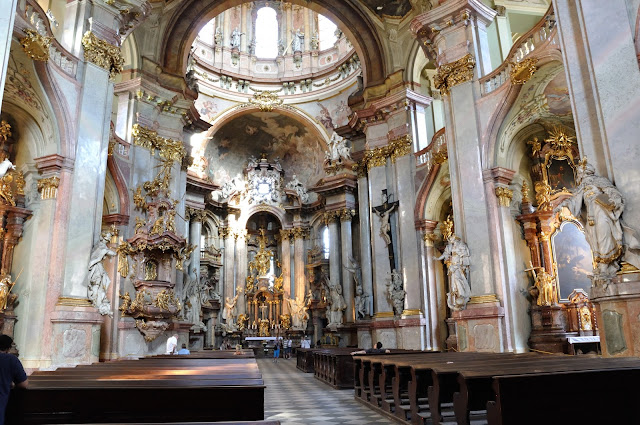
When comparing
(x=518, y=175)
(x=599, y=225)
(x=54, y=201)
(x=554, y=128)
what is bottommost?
(x=599, y=225)

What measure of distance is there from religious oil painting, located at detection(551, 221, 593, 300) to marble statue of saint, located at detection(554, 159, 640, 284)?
16.6 feet

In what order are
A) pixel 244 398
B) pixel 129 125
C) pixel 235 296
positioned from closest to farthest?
pixel 244 398
pixel 129 125
pixel 235 296

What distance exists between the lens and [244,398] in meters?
3.57

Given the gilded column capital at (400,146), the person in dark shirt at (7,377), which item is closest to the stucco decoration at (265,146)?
the gilded column capital at (400,146)

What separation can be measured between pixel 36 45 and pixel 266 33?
21.2 m

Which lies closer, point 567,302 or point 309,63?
point 567,302

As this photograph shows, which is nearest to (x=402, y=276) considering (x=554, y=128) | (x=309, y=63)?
(x=554, y=128)

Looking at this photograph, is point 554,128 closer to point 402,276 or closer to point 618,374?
point 402,276

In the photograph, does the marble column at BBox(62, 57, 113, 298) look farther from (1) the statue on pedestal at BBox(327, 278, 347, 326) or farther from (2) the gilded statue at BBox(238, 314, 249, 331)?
(2) the gilded statue at BBox(238, 314, 249, 331)

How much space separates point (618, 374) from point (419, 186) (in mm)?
13132

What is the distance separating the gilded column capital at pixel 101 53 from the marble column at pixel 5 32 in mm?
3520

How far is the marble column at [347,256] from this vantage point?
21.4 m

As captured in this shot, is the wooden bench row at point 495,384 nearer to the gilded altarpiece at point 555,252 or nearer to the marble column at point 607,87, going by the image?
the marble column at point 607,87

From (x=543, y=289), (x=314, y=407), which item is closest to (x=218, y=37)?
(x=543, y=289)
